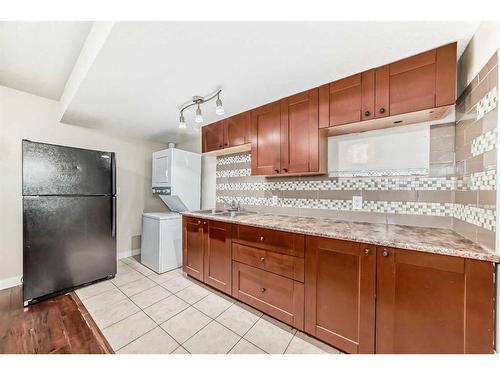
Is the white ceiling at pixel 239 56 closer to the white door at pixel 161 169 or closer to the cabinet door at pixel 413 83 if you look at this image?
the cabinet door at pixel 413 83

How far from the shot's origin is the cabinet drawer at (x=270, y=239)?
1.50 meters

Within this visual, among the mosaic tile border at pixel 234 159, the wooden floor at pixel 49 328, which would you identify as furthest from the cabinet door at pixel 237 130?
the wooden floor at pixel 49 328

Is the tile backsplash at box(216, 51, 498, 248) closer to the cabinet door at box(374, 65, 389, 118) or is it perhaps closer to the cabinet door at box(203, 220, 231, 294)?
the cabinet door at box(374, 65, 389, 118)

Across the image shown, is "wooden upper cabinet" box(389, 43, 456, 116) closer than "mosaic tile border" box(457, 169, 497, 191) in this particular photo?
No

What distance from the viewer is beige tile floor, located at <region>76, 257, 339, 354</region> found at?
1392 mm

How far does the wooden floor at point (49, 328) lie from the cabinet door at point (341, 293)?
1.52 meters

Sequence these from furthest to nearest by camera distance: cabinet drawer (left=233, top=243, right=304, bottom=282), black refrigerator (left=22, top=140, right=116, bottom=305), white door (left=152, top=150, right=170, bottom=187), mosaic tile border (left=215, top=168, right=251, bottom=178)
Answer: white door (left=152, top=150, right=170, bottom=187) → mosaic tile border (left=215, top=168, right=251, bottom=178) → black refrigerator (left=22, top=140, right=116, bottom=305) → cabinet drawer (left=233, top=243, right=304, bottom=282)

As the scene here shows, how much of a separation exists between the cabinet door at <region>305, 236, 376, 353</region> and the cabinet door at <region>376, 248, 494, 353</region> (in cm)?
6

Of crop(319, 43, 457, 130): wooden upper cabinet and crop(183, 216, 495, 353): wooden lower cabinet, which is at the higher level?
crop(319, 43, 457, 130): wooden upper cabinet

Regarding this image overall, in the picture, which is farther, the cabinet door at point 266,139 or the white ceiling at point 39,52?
the cabinet door at point 266,139

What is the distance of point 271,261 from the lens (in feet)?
5.39

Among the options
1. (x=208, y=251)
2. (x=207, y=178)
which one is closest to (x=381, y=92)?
(x=208, y=251)

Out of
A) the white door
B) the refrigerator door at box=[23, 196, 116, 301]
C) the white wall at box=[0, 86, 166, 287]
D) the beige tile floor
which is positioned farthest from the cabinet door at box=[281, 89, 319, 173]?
the white wall at box=[0, 86, 166, 287]
